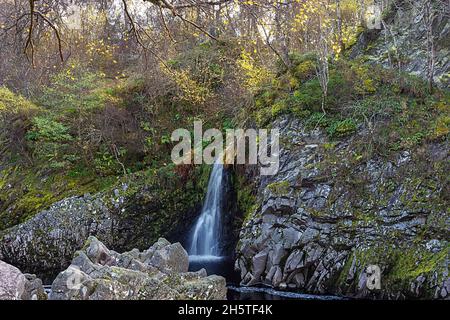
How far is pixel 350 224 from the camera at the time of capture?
8.23 m

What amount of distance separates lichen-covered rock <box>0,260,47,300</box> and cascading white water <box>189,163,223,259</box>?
551cm

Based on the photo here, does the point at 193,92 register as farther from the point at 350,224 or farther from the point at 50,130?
the point at 350,224

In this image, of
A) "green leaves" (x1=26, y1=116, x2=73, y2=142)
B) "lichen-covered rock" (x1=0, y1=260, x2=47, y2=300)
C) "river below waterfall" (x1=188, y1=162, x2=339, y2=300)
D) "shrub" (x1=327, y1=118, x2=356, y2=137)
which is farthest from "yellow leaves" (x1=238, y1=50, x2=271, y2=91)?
"lichen-covered rock" (x1=0, y1=260, x2=47, y2=300)

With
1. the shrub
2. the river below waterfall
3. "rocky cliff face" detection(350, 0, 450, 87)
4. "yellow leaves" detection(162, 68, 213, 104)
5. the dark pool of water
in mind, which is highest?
"rocky cliff face" detection(350, 0, 450, 87)

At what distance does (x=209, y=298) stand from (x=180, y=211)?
6.70m

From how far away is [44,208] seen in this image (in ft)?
40.7

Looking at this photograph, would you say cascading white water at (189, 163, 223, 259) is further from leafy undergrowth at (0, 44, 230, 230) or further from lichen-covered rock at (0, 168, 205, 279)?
leafy undergrowth at (0, 44, 230, 230)

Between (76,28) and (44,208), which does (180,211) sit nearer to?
(44,208)

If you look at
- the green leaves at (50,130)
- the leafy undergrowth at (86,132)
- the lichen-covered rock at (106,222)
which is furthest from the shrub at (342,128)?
the green leaves at (50,130)

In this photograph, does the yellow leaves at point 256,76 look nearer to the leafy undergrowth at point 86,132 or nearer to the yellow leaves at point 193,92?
the leafy undergrowth at point 86,132

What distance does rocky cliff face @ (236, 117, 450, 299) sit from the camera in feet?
24.1

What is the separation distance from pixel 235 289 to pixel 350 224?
250 cm

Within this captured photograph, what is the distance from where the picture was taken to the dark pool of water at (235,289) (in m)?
7.84
